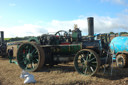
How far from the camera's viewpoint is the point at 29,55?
23.0ft

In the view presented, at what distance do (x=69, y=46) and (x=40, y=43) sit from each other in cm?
167

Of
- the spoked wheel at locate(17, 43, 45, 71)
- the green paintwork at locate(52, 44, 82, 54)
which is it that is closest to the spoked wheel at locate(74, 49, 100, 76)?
the green paintwork at locate(52, 44, 82, 54)

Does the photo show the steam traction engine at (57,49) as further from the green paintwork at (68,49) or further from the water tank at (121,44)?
the water tank at (121,44)

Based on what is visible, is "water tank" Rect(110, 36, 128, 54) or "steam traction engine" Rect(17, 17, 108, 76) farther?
"water tank" Rect(110, 36, 128, 54)

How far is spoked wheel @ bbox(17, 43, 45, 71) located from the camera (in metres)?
6.65

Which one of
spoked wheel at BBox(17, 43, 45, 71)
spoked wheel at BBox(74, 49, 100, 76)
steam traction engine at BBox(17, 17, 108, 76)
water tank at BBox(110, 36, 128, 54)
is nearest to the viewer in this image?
spoked wheel at BBox(74, 49, 100, 76)

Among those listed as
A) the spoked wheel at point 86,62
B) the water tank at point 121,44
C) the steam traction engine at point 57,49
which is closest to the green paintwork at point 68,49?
the steam traction engine at point 57,49

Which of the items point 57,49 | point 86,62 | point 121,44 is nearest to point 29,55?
point 57,49

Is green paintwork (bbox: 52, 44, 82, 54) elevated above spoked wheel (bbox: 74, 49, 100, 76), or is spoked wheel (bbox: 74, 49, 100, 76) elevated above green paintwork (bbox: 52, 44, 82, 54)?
green paintwork (bbox: 52, 44, 82, 54)

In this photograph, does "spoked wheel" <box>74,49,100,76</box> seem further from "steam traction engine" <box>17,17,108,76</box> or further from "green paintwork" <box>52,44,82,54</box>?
"green paintwork" <box>52,44,82,54</box>

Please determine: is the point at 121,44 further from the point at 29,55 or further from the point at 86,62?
the point at 29,55

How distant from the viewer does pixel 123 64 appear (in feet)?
28.3

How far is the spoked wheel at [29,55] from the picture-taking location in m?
6.65

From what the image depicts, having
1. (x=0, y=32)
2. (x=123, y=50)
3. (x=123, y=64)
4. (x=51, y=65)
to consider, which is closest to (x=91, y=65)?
(x=51, y=65)
